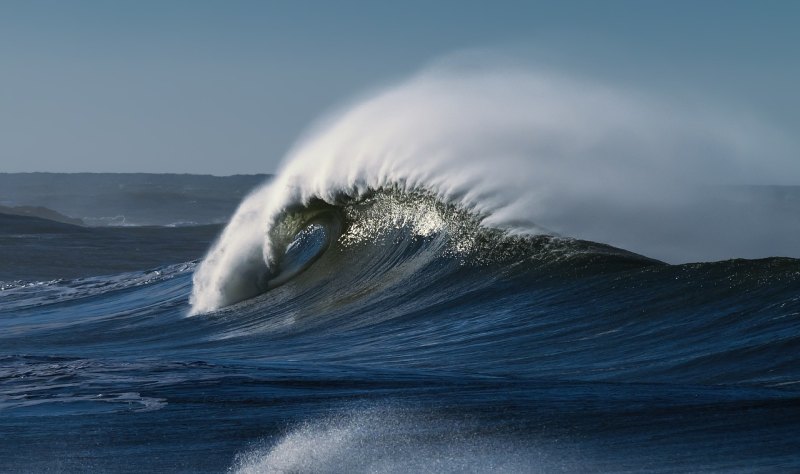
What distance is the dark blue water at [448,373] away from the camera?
15.8 ft

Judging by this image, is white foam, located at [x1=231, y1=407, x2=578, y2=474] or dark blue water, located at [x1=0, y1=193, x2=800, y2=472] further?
dark blue water, located at [x1=0, y1=193, x2=800, y2=472]

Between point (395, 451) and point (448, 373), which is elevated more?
point (448, 373)

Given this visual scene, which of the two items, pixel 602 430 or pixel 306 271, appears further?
pixel 306 271

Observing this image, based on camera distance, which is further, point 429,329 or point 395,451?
point 429,329

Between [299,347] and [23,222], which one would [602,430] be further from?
[23,222]

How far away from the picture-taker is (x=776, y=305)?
7160 millimetres

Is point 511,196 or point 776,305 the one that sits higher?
point 511,196

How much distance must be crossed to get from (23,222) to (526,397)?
36.4 metres

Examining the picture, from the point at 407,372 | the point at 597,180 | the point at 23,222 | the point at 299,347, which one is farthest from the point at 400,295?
the point at 23,222

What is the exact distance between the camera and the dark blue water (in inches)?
190

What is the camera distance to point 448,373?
22.2ft

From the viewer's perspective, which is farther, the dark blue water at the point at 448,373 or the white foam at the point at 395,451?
the dark blue water at the point at 448,373

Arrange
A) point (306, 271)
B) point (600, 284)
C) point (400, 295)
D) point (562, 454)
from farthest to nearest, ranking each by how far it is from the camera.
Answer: point (306, 271)
point (400, 295)
point (600, 284)
point (562, 454)

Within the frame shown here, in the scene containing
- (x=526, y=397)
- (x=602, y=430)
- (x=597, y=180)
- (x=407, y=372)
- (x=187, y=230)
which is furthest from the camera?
(x=187, y=230)
